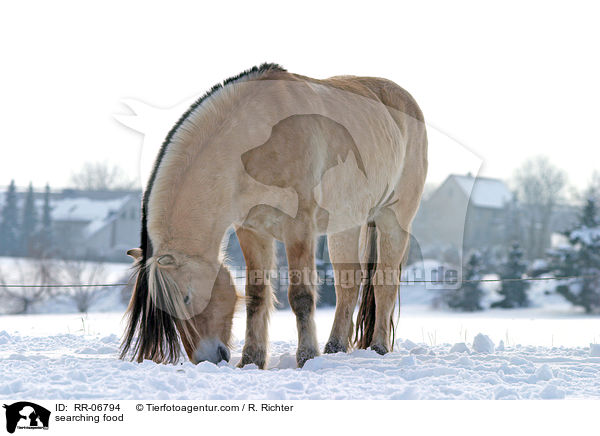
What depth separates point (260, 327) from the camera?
15.2ft

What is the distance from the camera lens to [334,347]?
5.32m

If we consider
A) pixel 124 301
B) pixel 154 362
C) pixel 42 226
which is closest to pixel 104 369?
pixel 154 362

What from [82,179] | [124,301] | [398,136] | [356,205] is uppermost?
[82,179]

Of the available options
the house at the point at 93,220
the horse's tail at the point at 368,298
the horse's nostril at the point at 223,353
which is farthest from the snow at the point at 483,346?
the house at the point at 93,220

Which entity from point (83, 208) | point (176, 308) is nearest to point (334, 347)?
point (176, 308)

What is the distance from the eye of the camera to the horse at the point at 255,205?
389 cm

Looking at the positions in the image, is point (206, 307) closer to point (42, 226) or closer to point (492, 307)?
point (492, 307)

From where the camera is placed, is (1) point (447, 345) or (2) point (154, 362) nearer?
(2) point (154, 362)

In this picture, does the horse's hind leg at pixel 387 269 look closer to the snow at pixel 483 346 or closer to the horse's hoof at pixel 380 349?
the horse's hoof at pixel 380 349

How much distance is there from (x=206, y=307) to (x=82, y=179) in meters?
34.3

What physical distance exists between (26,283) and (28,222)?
35.0 ft
